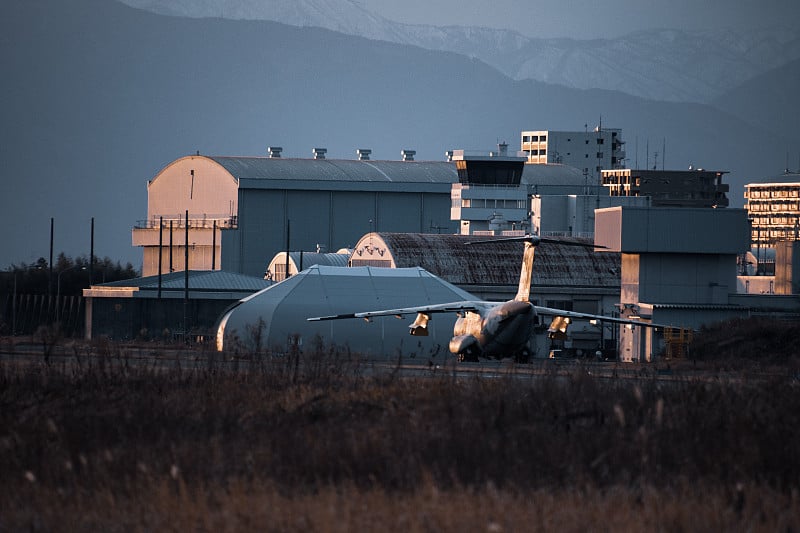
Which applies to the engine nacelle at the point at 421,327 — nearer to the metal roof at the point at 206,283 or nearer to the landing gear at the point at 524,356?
the landing gear at the point at 524,356

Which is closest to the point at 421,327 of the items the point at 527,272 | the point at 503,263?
the point at 527,272

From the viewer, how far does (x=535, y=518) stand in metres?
18.4

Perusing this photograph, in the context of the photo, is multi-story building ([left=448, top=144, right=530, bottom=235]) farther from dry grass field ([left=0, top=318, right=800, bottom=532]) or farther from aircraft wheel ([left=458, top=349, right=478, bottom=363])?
dry grass field ([left=0, top=318, right=800, bottom=532])

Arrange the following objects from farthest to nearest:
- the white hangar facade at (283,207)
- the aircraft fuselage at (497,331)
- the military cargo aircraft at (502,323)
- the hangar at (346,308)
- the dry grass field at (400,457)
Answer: the white hangar facade at (283,207), the hangar at (346,308), the military cargo aircraft at (502,323), the aircraft fuselage at (497,331), the dry grass field at (400,457)

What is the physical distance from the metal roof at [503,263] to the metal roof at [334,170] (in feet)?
120

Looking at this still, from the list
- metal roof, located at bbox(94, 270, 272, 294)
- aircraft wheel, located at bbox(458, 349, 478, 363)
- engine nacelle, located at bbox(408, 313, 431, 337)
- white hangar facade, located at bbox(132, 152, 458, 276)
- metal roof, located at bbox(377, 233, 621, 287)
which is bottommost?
aircraft wheel, located at bbox(458, 349, 478, 363)

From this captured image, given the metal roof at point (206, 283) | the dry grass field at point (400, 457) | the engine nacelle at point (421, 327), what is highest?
the metal roof at point (206, 283)

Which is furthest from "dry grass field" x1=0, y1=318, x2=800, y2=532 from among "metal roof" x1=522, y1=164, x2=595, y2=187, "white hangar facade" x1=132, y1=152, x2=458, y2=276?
"metal roof" x1=522, y1=164, x2=595, y2=187

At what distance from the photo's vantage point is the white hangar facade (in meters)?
140

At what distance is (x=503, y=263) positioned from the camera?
344 feet

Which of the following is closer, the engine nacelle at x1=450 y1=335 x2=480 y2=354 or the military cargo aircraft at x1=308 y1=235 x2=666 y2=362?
the military cargo aircraft at x1=308 y1=235 x2=666 y2=362

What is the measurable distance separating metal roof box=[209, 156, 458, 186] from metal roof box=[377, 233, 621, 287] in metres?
36.5

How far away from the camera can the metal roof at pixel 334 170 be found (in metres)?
143

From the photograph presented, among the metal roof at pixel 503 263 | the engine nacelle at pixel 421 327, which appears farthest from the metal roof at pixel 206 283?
the engine nacelle at pixel 421 327
